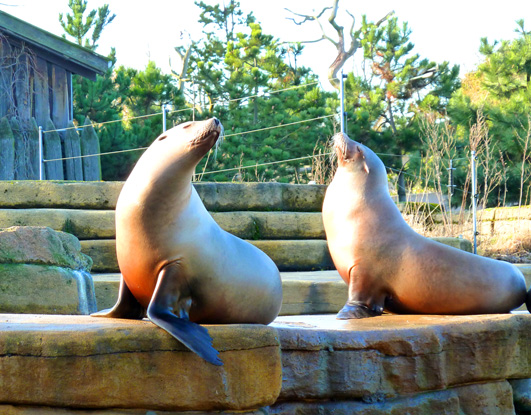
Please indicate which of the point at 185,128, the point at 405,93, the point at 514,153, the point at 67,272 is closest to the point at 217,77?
the point at 405,93

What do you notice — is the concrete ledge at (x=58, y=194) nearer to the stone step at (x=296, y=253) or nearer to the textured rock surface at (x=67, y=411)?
the stone step at (x=296, y=253)

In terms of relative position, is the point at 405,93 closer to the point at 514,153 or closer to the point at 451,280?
the point at 514,153

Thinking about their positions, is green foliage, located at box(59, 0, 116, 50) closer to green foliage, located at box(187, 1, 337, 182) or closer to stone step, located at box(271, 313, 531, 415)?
green foliage, located at box(187, 1, 337, 182)

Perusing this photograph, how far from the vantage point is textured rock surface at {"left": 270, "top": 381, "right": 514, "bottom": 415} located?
300cm

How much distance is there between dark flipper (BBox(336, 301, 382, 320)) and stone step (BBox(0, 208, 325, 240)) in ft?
10.9

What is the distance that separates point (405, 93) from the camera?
21.6 m

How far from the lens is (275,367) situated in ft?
8.71

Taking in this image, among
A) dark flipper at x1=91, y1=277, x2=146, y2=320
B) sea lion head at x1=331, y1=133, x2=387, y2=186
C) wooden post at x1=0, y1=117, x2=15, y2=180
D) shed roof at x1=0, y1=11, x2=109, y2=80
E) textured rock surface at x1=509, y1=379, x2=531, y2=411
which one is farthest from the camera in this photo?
shed roof at x1=0, y1=11, x2=109, y2=80

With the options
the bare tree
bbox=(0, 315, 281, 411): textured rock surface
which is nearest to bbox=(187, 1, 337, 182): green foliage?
the bare tree

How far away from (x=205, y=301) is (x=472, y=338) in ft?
4.34

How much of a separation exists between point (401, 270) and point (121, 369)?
211cm

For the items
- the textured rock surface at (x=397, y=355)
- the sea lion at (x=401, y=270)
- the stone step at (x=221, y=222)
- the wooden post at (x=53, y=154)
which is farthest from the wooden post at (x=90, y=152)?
the textured rock surface at (x=397, y=355)

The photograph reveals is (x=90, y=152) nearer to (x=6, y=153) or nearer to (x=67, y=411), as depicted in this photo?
(x=6, y=153)

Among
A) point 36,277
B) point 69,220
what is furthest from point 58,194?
point 36,277
